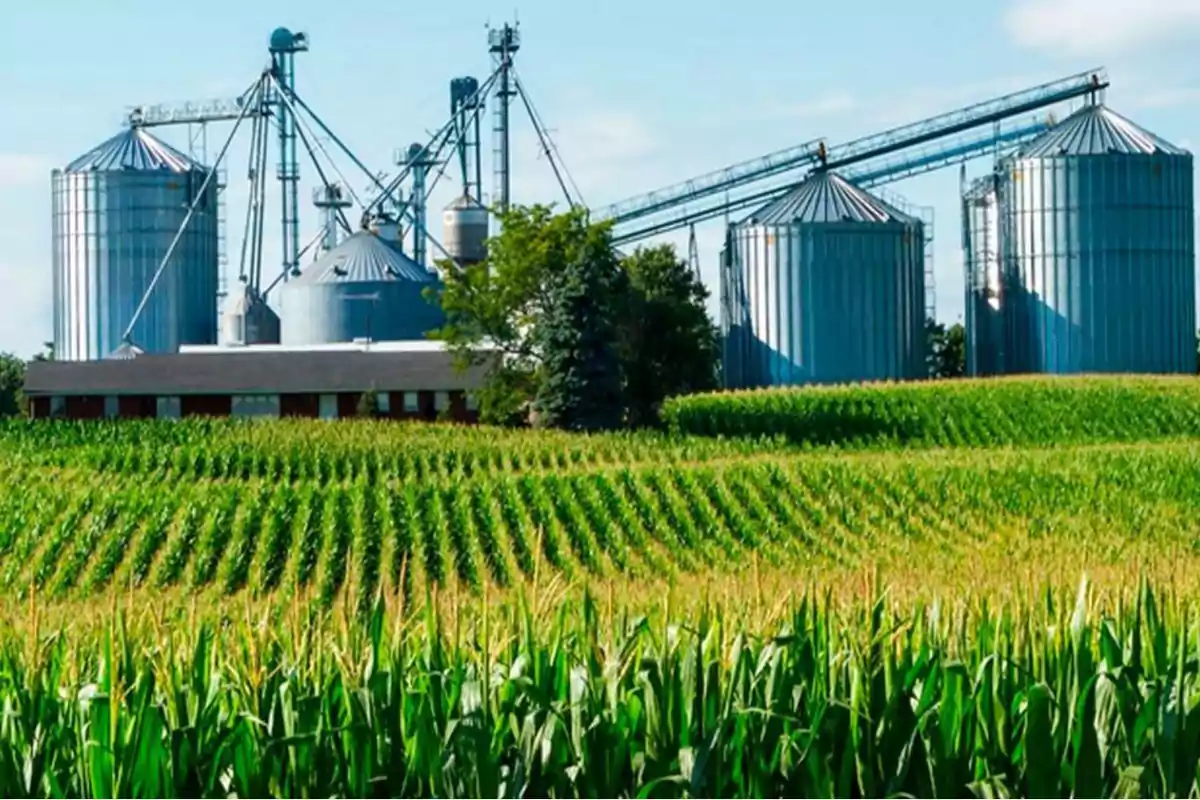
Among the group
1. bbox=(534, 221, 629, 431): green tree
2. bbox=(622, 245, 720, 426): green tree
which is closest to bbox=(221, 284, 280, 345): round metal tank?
bbox=(622, 245, 720, 426): green tree

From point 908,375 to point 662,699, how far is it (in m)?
64.1

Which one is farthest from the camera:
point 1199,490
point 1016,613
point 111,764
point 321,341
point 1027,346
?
point 321,341

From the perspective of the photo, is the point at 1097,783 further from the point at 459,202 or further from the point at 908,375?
the point at 459,202

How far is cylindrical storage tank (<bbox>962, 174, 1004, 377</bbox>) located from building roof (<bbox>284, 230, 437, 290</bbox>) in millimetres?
23346

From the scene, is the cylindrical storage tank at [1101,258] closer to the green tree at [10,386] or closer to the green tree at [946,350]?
the green tree at [946,350]

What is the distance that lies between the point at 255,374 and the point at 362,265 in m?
12.5

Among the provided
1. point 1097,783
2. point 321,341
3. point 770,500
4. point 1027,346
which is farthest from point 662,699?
point 321,341

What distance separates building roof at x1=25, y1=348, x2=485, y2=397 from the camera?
236 feet

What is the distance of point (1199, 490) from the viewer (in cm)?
3891

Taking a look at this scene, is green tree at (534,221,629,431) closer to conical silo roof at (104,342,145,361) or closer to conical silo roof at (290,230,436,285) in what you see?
Result: conical silo roof at (290,230,436,285)

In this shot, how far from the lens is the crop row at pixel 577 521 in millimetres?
33719

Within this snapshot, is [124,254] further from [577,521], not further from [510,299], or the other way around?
[577,521]

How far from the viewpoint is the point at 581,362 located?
57.4m

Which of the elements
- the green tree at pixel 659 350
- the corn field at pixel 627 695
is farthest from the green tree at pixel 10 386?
the corn field at pixel 627 695
